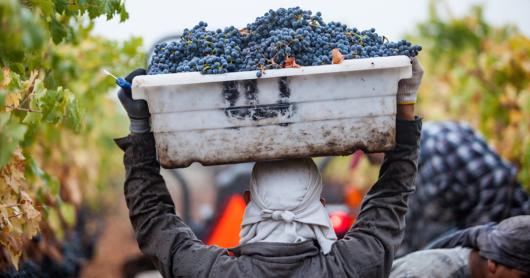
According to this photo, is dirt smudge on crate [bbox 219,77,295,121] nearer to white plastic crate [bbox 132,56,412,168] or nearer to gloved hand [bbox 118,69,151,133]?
white plastic crate [bbox 132,56,412,168]

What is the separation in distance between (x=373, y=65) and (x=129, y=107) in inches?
32.7

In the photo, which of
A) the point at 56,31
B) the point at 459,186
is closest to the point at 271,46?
the point at 56,31

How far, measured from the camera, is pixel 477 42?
298 inches

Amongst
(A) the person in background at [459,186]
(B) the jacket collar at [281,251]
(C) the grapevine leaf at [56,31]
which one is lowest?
(A) the person in background at [459,186]

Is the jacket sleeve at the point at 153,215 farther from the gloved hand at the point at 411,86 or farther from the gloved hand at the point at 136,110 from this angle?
the gloved hand at the point at 411,86

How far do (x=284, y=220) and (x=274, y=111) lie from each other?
1.30 ft

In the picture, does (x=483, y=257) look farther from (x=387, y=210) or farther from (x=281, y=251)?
(x=281, y=251)

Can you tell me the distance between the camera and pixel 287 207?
2.30m

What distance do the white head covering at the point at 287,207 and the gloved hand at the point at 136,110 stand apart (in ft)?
1.37

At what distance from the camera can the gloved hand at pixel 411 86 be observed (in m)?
2.25

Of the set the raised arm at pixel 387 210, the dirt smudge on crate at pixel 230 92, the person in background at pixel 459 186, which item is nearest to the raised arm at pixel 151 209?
the dirt smudge on crate at pixel 230 92

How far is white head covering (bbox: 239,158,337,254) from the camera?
230 cm

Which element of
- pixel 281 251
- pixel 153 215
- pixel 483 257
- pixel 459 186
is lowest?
pixel 459 186

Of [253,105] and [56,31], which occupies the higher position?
[56,31]
